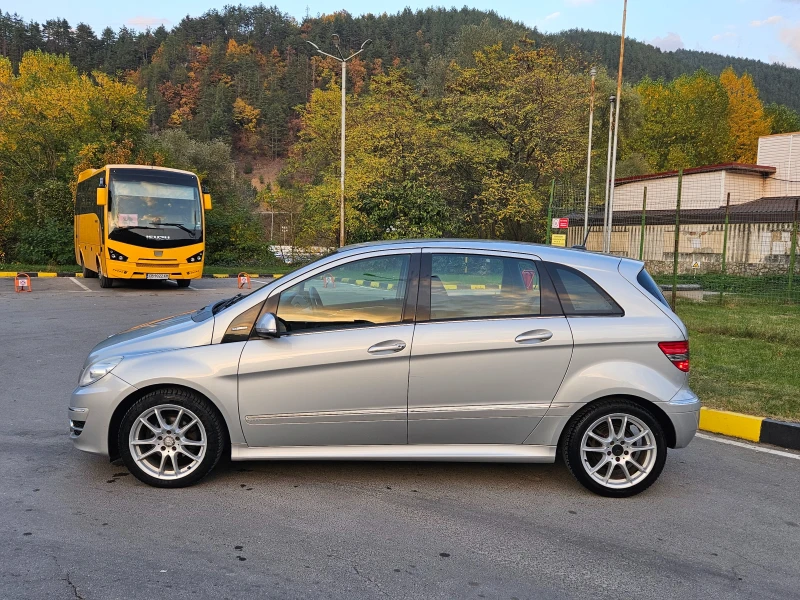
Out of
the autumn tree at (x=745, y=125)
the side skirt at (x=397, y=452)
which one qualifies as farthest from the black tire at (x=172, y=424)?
the autumn tree at (x=745, y=125)

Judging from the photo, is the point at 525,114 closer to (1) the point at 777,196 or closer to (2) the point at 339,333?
(1) the point at 777,196

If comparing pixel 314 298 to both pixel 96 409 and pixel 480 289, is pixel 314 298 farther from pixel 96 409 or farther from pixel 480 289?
pixel 96 409

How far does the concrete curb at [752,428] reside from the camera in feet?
19.3

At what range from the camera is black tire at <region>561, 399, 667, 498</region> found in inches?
180

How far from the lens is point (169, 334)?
181 inches

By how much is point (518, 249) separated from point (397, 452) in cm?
165

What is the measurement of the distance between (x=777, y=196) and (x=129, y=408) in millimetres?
36541

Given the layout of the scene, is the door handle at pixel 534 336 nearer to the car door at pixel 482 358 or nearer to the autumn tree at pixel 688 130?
the car door at pixel 482 358

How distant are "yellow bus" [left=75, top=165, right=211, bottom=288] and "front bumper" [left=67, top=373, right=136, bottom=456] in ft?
47.4

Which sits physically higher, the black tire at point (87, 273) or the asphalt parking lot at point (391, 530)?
the black tire at point (87, 273)

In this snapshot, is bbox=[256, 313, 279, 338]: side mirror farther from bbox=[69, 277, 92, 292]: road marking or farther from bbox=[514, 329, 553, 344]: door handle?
bbox=[69, 277, 92, 292]: road marking

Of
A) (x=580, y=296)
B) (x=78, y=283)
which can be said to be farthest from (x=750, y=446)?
(x=78, y=283)

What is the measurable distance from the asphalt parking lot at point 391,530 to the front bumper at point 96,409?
0.30 m

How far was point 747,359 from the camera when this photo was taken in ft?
30.9
